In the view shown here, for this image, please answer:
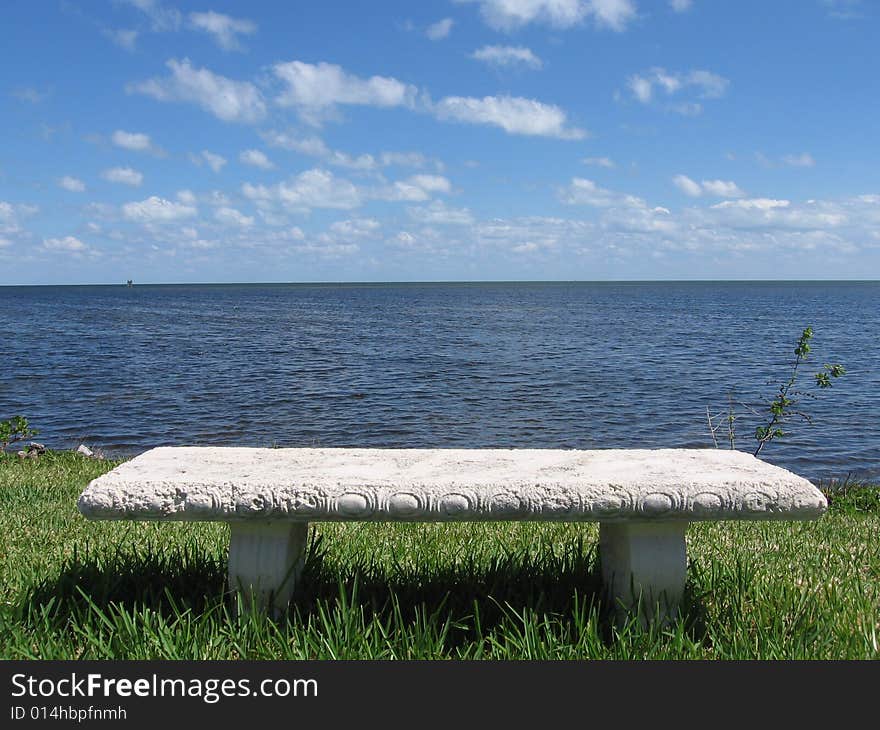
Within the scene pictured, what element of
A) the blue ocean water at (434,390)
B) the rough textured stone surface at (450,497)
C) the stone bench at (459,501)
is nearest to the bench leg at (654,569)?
the stone bench at (459,501)

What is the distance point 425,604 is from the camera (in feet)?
11.4

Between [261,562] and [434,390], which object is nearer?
[261,562]

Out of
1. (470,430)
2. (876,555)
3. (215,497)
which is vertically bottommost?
(470,430)

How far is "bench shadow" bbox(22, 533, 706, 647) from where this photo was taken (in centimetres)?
325

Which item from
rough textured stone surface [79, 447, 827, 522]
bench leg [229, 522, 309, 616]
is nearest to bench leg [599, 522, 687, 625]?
rough textured stone surface [79, 447, 827, 522]

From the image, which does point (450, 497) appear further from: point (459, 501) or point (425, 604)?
point (425, 604)

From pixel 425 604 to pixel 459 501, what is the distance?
722 millimetres

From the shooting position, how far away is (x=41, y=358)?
1318 inches

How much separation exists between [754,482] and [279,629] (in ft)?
6.49

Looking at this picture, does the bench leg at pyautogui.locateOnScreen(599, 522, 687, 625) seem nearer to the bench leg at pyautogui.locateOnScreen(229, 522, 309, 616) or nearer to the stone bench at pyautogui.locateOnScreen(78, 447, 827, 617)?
the stone bench at pyautogui.locateOnScreen(78, 447, 827, 617)

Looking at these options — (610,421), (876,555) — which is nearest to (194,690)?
(876,555)

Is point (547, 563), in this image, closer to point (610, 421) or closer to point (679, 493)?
point (679, 493)

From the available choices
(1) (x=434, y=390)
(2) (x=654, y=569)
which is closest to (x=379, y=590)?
(2) (x=654, y=569)

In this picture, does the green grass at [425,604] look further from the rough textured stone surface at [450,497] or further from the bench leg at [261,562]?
the rough textured stone surface at [450,497]
